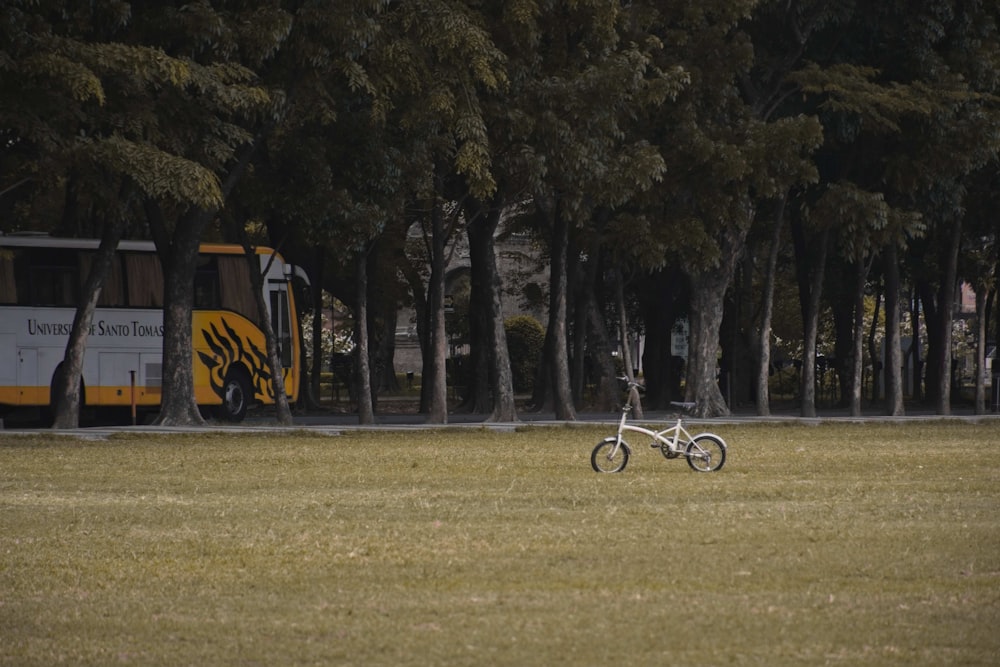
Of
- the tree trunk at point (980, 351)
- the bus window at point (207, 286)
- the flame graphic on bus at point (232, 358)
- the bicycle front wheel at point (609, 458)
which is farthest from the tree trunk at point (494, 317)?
the bicycle front wheel at point (609, 458)

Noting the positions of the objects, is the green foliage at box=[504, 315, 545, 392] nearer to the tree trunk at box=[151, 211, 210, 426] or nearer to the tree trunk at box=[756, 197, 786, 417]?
the tree trunk at box=[756, 197, 786, 417]

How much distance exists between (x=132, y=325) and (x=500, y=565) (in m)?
26.1

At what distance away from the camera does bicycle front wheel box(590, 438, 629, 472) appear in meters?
20.7

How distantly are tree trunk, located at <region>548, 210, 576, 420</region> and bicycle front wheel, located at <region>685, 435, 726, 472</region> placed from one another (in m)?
14.2

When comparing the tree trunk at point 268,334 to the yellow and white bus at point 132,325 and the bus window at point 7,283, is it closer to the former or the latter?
the yellow and white bus at point 132,325

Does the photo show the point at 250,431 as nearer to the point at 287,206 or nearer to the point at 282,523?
the point at 287,206

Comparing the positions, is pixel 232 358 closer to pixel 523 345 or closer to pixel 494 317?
pixel 494 317

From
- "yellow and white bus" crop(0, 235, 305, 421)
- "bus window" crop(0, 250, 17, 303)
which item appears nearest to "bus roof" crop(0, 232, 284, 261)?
"yellow and white bus" crop(0, 235, 305, 421)

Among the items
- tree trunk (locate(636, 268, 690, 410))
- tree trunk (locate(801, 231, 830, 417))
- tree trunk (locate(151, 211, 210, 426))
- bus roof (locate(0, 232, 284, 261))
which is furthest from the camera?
tree trunk (locate(636, 268, 690, 410))

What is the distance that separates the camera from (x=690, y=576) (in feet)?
37.8

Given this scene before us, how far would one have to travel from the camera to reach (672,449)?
2097 centimetres

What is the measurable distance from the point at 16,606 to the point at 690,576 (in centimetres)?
413

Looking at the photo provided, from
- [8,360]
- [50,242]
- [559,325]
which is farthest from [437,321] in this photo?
[8,360]

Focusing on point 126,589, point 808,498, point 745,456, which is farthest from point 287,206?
point 126,589
